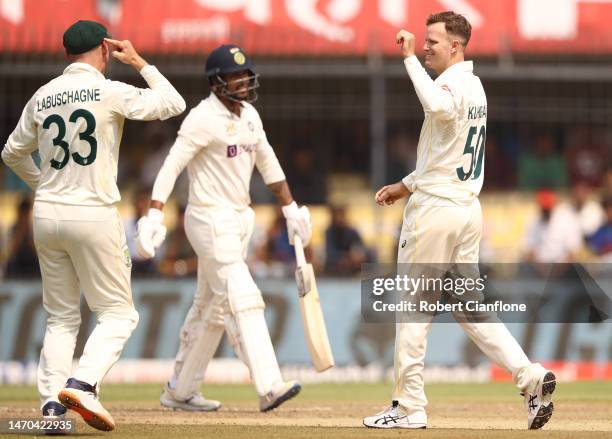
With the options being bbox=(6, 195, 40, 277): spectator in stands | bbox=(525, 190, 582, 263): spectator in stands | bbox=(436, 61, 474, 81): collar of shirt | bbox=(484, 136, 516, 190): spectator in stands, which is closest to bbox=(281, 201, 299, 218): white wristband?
bbox=(436, 61, 474, 81): collar of shirt

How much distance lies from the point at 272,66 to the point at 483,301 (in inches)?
337

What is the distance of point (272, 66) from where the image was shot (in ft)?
53.5

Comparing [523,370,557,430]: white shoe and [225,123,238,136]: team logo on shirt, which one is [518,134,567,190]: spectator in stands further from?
[523,370,557,430]: white shoe

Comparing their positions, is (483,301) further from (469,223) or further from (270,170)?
(270,170)

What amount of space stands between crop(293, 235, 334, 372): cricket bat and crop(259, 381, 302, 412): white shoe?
0.21m

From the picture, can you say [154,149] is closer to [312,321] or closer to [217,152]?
[217,152]

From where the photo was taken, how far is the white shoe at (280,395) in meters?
8.55

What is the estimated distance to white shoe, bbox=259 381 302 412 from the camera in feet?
28.1

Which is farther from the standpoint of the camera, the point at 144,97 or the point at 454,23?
the point at 454,23

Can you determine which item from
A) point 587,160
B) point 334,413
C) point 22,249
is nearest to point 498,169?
point 587,160

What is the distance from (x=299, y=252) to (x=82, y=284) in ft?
5.54

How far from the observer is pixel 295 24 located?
1630cm

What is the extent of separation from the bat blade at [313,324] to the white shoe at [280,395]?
0.69 feet

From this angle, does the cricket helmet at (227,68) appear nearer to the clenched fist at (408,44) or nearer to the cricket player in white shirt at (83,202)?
the cricket player in white shirt at (83,202)
